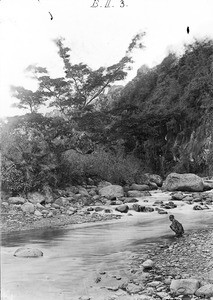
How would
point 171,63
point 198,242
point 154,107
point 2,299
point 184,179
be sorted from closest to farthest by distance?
point 2,299 < point 198,242 < point 184,179 < point 154,107 < point 171,63

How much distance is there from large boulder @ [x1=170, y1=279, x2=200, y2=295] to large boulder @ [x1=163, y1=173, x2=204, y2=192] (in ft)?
48.2

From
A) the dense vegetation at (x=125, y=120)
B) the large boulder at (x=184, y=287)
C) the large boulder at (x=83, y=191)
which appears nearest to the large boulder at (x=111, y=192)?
the large boulder at (x=83, y=191)

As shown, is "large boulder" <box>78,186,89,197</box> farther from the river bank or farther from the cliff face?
the cliff face

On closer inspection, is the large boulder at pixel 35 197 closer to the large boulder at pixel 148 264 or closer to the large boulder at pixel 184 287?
the large boulder at pixel 148 264

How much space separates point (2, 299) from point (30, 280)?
1.05 meters

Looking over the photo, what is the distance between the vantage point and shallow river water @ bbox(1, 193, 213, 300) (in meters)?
5.41

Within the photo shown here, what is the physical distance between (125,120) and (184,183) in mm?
10286

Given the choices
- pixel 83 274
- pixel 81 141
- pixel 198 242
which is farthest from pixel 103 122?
pixel 83 274

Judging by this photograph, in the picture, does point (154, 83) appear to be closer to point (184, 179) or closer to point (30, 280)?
point (184, 179)

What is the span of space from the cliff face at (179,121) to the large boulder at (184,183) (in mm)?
6542

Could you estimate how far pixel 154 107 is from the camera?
32219 millimetres

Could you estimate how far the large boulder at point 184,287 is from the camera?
492 centimetres

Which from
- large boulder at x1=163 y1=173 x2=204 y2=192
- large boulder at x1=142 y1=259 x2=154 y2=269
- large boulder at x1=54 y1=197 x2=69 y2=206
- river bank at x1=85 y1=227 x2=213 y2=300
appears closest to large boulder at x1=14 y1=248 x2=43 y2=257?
river bank at x1=85 y1=227 x2=213 y2=300

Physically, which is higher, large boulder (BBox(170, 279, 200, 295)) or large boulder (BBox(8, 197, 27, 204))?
large boulder (BBox(8, 197, 27, 204))
